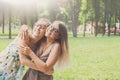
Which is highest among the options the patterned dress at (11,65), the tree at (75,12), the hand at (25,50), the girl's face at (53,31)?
the tree at (75,12)

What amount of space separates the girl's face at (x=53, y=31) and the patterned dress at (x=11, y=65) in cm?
34

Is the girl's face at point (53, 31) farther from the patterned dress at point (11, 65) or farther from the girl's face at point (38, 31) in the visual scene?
the patterned dress at point (11, 65)

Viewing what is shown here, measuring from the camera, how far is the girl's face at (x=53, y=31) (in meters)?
4.19

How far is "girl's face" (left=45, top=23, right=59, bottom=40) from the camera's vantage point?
165 inches

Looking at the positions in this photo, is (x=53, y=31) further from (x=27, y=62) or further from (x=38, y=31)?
(x=27, y=62)

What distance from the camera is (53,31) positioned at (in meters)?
4.19

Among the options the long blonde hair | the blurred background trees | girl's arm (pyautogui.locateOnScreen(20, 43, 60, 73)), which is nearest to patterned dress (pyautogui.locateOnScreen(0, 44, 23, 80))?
girl's arm (pyautogui.locateOnScreen(20, 43, 60, 73))

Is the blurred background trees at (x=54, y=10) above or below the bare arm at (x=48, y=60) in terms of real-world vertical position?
above

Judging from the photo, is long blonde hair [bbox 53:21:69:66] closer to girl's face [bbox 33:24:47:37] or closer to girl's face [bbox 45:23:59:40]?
girl's face [bbox 45:23:59:40]

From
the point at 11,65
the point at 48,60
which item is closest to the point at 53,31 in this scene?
the point at 48,60

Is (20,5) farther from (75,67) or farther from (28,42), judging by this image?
(28,42)

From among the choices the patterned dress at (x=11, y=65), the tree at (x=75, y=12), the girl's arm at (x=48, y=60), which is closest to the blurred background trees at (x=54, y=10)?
the tree at (x=75, y=12)

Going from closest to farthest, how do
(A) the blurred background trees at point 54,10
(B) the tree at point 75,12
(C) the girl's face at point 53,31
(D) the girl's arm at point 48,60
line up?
(D) the girl's arm at point 48,60
(C) the girl's face at point 53,31
(A) the blurred background trees at point 54,10
(B) the tree at point 75,12

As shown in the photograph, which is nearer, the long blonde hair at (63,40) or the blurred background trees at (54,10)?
the long blonde hair at (63,40)
